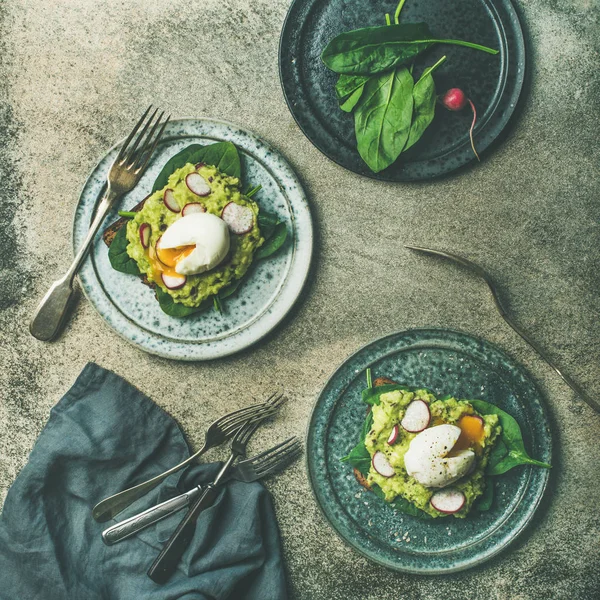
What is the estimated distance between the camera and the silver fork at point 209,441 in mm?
1495

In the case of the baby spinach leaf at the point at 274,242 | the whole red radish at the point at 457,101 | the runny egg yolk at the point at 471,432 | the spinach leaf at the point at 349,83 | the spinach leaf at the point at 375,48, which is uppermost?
the spinach leaf at the point at 375,48

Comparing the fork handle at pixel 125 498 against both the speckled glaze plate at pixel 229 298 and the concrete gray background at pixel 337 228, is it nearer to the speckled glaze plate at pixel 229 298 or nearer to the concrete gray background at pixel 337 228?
the concrete gray background at pixel 337 228

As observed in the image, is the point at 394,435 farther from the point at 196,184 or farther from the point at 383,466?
the point at 196,184

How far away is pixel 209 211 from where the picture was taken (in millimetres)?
1427

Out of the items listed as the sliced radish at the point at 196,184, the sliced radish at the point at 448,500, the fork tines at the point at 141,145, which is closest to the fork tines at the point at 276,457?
the sliced radish at the point at 448,500

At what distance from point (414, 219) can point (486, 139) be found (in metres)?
0.29

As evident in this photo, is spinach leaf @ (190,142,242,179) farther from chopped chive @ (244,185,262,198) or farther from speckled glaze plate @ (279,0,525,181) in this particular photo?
speckled glaze plate @ (279,0,525,181)

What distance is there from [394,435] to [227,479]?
0.50m

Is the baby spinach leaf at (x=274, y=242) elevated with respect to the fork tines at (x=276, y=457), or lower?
elevated

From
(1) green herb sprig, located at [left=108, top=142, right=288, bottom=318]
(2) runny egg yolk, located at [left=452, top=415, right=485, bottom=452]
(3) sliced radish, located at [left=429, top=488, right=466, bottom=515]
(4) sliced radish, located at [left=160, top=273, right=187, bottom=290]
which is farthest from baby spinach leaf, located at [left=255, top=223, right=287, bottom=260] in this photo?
(3) sliced radish, located at [left=429, top=488, right=466, bottom=515]

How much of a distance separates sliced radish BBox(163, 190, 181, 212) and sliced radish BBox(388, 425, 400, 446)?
Result: 82cm

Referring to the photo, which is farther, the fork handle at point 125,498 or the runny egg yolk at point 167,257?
the fork handle at point 125,498

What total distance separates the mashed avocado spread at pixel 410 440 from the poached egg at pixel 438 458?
0.11ft

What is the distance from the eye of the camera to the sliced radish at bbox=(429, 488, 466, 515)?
1.42 m
